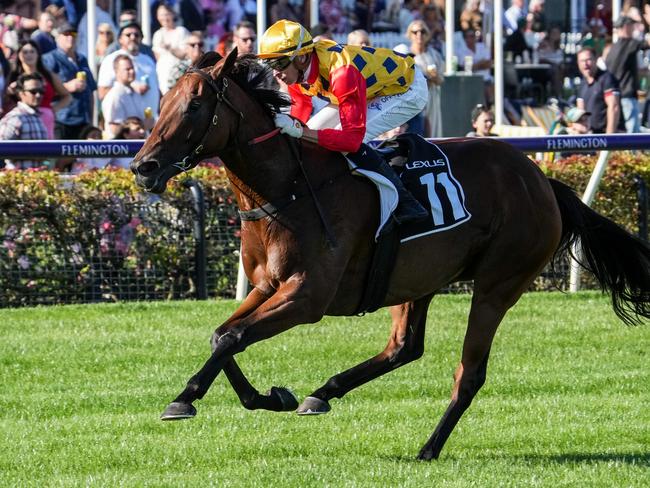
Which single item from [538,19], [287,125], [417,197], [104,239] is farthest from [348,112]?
[538,19]

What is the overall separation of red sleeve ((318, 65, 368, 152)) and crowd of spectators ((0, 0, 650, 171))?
15.0 ft

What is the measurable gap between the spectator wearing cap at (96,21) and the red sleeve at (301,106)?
7.92m

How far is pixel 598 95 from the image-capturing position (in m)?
14.0

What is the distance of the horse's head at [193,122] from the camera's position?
5242 millimetres

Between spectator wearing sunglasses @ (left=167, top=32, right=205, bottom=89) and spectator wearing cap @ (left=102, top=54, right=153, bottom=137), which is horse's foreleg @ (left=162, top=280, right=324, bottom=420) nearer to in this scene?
spectator wearing cap @ (left=102, top=54, right=153, bottom=137)

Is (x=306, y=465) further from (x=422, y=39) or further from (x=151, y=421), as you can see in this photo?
(x=422, y=39)

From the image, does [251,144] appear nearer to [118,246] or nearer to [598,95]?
[118,246]

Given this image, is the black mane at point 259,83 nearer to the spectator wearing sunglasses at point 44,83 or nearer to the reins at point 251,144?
the reins at point 251,144

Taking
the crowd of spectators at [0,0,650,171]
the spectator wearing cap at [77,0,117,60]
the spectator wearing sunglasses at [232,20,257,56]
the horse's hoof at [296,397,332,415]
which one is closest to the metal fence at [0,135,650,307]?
the crowd of spectators at [0,0,650,171]

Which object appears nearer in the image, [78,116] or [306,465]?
[306,465]

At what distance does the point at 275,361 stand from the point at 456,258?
2.12 metres

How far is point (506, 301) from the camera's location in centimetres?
625

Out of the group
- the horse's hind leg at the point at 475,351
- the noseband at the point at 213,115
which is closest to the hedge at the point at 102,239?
the horse's hind leg at the point at 475,351

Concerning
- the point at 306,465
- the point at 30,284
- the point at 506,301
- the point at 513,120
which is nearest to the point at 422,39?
the point at 513,120
